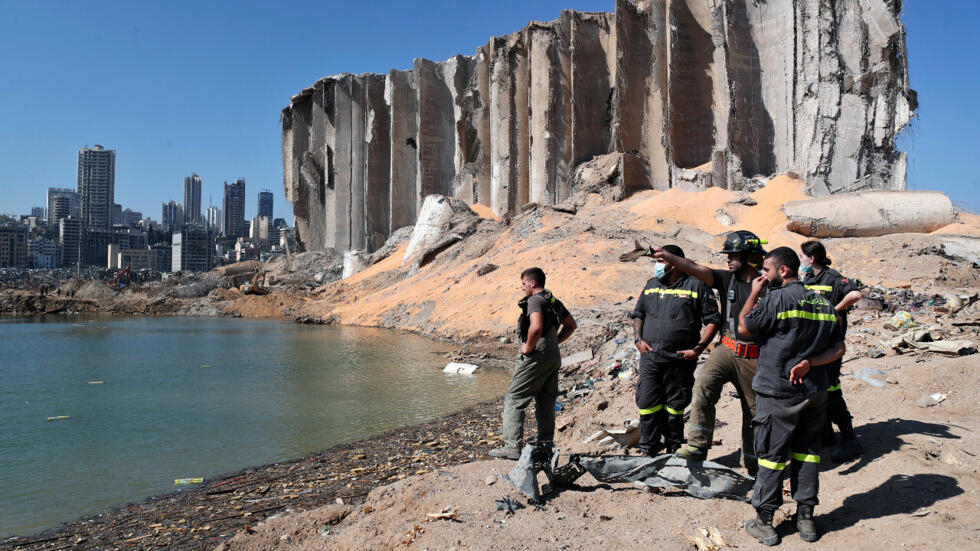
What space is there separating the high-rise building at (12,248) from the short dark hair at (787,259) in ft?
417

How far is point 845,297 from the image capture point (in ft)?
14.9

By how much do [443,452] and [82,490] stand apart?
3173mm

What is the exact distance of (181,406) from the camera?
29.6 feet

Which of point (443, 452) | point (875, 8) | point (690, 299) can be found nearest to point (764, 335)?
point (690, 299)

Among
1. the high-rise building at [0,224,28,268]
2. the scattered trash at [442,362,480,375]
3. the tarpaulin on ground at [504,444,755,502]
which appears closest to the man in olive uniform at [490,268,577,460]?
the tarpaulin on ground at [504,444,755,502]

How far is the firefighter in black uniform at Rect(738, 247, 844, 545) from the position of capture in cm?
329


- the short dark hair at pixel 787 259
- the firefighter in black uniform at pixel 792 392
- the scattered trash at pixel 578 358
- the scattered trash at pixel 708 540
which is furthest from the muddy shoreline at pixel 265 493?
the scattered trash at pixel 578 358

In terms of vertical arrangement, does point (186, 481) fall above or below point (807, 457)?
below

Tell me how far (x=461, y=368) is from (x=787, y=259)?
8330 millimetres

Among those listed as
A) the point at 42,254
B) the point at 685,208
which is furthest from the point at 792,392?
the point at 42,254

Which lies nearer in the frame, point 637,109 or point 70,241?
point 637,109

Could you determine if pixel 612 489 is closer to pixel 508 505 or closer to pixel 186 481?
pixel 508 505

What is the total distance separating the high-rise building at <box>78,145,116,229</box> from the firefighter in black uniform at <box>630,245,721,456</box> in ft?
649

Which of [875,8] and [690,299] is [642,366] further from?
[875,8]
